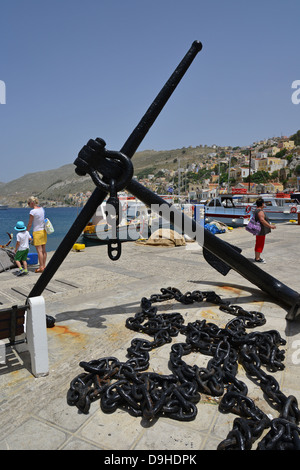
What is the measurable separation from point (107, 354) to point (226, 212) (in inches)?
1131

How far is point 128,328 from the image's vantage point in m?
4.04

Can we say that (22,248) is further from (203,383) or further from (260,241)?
(260,241)

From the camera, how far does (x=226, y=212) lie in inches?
1214

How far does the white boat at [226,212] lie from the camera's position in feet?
95.9

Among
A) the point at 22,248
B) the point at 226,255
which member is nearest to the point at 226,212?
the point at 22,248

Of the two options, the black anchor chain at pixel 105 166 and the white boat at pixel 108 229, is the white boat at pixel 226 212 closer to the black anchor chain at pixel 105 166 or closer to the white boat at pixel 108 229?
the white boat at pixel 108 229

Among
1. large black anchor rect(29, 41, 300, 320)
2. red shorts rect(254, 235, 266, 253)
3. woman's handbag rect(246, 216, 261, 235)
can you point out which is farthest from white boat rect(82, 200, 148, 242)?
large black anchor rect(29, 41, 300, 320)

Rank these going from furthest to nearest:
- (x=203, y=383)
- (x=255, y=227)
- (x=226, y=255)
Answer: (x=255, y=227) < (x=226, y=255) < (x=203, y=383)

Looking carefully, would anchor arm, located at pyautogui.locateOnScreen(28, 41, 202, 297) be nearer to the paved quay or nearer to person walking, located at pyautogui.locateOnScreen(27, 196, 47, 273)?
the paved quay

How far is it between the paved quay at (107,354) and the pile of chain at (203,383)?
0.08m

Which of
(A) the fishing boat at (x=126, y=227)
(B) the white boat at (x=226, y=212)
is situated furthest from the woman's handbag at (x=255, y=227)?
(B) the white boat at (x=226, y=212)

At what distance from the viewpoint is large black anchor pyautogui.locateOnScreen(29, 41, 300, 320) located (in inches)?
131

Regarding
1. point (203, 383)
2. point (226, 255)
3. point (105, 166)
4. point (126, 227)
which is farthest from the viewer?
point (126, 227)

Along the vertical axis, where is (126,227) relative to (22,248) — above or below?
below
